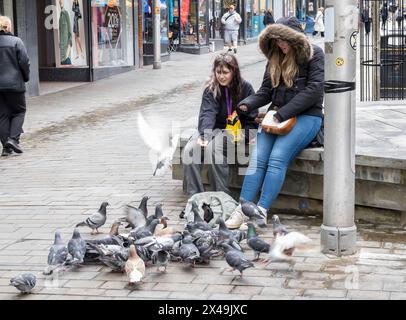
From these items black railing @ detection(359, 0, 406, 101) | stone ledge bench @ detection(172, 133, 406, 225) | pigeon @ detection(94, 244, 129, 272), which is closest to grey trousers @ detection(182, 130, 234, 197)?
stone ledge bench @ detection(172, 133, 406, 225)

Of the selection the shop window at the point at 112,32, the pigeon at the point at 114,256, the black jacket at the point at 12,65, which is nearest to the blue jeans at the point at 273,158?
the pigeon at the point at 114,256

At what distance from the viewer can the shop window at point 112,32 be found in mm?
20656

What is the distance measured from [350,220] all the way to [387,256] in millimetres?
366

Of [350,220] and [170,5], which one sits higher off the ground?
[170,5]

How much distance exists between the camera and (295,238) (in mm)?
5461

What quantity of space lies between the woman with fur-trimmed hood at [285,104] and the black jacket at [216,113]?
37 cm

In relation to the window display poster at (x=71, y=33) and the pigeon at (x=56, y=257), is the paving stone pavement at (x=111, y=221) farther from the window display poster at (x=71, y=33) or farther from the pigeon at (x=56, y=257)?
the window display poster at (x=71, y=33)

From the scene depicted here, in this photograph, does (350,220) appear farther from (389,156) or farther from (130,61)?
(130,61)

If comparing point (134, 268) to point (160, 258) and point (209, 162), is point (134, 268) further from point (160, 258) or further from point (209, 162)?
point (209, 162)

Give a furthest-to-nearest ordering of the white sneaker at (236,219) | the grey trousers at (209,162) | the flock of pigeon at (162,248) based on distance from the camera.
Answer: the grey trousers at (209,162) → the white sneaker at (236,219) → the flock of pigeon at (162,248)

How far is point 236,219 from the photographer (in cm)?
629

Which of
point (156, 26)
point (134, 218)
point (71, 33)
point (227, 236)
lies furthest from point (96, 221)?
→ point (156, 26)
